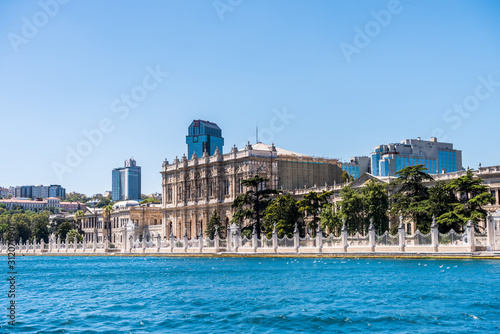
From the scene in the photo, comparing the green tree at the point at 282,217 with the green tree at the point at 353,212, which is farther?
the green tree at the point at 282,217

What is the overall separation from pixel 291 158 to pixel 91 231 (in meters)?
53.6

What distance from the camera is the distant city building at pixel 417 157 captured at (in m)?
146

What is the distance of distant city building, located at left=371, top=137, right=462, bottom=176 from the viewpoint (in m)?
146

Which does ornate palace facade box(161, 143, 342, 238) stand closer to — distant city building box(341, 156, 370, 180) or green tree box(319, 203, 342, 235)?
green tree box(319, 203, 342, 235)

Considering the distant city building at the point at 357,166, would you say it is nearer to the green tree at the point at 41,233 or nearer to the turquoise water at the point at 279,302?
the green tree at the point at 41,233

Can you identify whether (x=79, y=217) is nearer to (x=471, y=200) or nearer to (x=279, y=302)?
(x=471, y=200)

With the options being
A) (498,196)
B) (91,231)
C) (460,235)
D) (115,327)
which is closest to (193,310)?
(115,327)

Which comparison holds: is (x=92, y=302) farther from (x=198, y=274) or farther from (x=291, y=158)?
(x=291, y=158)

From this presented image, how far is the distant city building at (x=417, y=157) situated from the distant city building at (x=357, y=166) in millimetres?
2697

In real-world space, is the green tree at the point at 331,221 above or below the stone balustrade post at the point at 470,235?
above

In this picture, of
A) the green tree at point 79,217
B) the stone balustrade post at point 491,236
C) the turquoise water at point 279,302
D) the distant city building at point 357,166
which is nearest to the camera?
the turquoise water at point 279,302

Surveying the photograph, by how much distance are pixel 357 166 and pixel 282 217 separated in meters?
97.1

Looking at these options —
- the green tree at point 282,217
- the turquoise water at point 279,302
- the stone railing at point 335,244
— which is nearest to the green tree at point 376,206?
the stone railing at point 335,244

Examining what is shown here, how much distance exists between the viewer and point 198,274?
43.4 m
